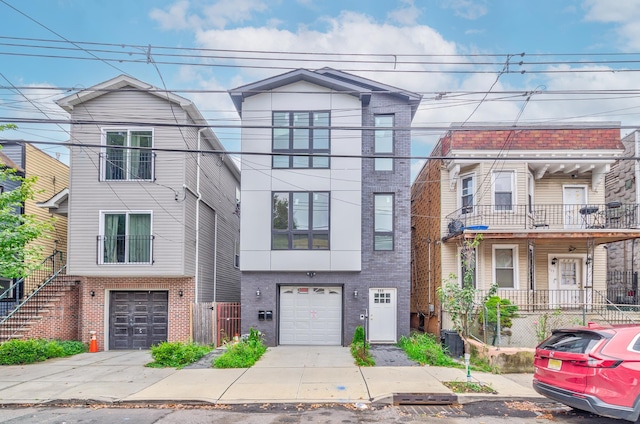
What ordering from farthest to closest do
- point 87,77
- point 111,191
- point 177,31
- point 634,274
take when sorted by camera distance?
point 634,274 < point 111,191 < point 87,77 < point 177,31

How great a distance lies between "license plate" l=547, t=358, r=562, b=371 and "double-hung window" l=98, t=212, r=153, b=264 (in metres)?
12.3

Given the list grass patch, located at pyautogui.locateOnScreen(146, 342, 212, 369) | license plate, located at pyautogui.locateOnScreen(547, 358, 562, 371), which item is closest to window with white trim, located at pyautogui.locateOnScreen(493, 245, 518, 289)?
license plate, located at pyautogui.locateOnScreen(547, 358, 562, 371)

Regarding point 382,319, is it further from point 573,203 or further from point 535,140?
point 573,203

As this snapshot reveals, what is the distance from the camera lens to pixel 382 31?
12.9 metres

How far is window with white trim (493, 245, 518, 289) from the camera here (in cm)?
1719

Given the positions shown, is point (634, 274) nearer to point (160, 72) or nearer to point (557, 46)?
point (557, 46)

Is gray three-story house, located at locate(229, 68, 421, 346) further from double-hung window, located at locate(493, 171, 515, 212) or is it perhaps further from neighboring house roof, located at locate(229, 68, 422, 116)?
double-hung window, located at locate(493, 171, 515, 212)

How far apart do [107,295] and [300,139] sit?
8554 mm

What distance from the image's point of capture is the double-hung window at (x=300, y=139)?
Result: 16797 mm

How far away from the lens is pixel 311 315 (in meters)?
16.8

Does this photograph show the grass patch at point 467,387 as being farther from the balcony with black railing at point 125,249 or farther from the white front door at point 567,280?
the balcony with black railing at point 125,249

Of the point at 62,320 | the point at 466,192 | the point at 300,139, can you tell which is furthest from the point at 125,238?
the point at 466,192

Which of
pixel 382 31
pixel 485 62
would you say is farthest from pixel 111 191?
pixel 485 62

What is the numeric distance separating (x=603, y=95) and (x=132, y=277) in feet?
48.5
